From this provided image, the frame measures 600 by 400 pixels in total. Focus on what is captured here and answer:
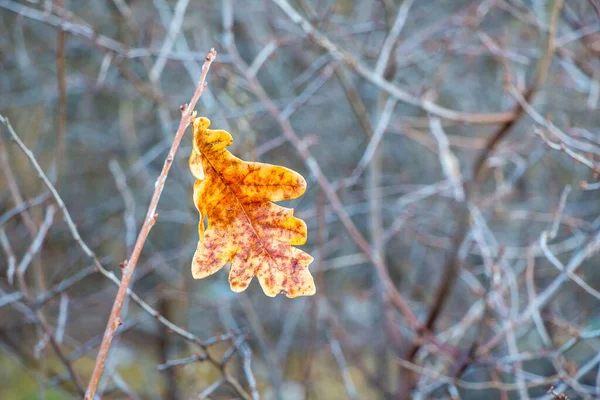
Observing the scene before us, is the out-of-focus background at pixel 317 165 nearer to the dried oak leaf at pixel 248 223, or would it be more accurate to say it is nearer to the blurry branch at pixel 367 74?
the blurry branch at pixel 367 74

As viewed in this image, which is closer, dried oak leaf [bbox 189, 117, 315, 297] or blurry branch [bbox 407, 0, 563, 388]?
dried oak leaf [bbox 189, 117, 315, 297]

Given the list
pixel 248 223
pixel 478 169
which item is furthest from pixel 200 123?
pixel 478 169

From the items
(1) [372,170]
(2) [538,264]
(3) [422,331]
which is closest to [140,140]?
(1) [372,170]

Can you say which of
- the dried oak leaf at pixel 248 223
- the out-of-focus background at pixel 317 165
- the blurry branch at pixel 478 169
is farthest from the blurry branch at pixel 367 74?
the dried oak leaf at pixel 248 223

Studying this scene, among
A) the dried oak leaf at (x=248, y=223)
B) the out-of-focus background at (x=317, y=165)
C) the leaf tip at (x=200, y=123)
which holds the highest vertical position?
the leaf tip at (x=200, y=123)

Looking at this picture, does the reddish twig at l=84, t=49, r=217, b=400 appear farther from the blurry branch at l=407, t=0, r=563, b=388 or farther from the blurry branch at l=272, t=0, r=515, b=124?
the blurry branch at l=407, t=0, r=563, b=388

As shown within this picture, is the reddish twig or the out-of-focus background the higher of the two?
the reddish twig

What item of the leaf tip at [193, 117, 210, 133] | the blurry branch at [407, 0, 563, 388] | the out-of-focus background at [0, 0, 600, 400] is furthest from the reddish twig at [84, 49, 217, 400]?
the blurry branch at [407, 0, 563, 388]

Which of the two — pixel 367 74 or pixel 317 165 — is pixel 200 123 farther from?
pixel 317 165

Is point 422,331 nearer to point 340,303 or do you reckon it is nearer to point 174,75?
point 340,303
